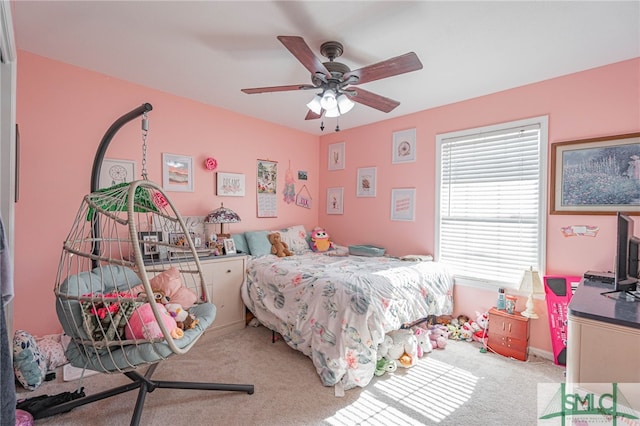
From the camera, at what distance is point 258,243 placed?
3.46 metres

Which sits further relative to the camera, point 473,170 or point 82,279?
point 473,170

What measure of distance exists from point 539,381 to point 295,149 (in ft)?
11.8

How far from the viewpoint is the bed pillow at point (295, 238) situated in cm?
380

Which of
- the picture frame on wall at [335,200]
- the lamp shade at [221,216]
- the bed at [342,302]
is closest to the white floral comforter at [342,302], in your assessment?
the bed at [342,302]

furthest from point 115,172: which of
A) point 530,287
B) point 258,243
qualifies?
point 530,287

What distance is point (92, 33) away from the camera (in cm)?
204

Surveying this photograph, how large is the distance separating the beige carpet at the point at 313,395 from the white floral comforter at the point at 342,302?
176 mm

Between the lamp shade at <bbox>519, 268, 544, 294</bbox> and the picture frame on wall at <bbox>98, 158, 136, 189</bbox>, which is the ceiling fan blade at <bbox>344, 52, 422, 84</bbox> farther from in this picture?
the picture frame on wall at <bbox>98, 158, 136, 189</bbox>

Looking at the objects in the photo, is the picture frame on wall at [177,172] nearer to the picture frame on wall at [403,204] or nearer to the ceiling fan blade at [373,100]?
the ceiling fan blade at [373,100]

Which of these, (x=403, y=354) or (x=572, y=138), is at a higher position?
(x=572, y=138)

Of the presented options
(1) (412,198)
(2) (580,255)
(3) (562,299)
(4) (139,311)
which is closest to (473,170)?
(1) (412,198)

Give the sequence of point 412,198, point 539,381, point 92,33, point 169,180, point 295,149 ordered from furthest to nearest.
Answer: point 295,149, point 412,198, point 169,180, point 539,381, point 92,33

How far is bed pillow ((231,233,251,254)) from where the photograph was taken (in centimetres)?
342

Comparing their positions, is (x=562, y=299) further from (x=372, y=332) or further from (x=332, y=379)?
(x=332, y=379)
